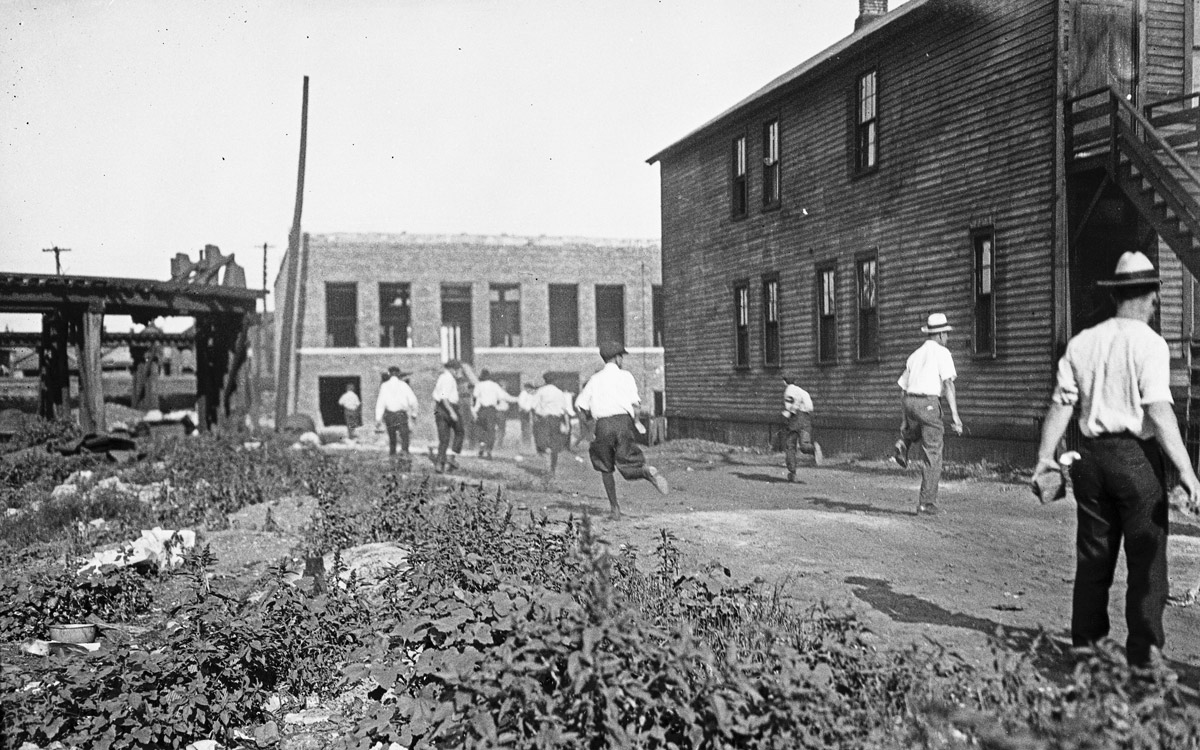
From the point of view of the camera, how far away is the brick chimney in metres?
23.2

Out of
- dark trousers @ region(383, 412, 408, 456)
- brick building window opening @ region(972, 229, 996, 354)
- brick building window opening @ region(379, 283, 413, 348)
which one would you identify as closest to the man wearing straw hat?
brick building window opening @ region(972, 229, 996, 354)

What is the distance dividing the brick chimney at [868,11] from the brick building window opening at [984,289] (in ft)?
29.0

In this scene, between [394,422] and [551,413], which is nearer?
[394,422]

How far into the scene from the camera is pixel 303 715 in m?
6.20

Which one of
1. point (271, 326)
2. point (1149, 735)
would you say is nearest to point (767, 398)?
point (1149, 735)

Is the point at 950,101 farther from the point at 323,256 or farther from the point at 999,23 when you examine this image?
the point at 323,256

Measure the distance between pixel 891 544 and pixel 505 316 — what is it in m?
34.0

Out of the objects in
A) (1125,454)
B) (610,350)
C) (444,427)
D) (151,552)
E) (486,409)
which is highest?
(610,350)

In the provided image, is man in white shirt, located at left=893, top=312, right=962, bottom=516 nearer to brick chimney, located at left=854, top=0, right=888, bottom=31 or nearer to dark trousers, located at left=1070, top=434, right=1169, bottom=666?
dark trousers, located at left=1070, top=434, right=1169, bottom=666

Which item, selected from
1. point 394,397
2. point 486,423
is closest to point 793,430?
point 394,397

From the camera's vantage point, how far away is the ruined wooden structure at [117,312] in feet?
67.4

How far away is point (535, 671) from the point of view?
14.8 feet

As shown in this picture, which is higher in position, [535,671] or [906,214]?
[906,214]

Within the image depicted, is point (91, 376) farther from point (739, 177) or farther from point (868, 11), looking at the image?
point (868, 11)
